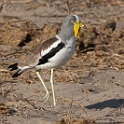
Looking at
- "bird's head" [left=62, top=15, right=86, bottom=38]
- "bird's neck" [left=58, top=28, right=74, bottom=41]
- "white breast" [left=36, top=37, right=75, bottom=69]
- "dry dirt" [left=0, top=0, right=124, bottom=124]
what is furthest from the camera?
"bird's head" [left=62, top=15, right=86, bottom=38]

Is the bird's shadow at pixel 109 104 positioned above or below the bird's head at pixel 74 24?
below

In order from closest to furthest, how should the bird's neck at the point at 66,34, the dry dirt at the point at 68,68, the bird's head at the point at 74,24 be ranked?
the dry dirt at the point at 68,68, the bird's neck at the point at 66,34, the bird's head at the point at 74,24

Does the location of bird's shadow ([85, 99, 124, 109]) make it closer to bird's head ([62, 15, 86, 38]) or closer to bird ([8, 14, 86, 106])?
bird ([8, 14, 86, 106])

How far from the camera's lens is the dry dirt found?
7.71m

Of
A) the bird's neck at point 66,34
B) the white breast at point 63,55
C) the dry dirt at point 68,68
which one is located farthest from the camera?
the bird's neck at point 66,34

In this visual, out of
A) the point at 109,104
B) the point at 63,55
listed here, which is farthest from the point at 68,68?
the point at 63,55

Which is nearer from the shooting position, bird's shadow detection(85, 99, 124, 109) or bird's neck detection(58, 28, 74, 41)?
bird's neck detection(58, 28, 74, 41)

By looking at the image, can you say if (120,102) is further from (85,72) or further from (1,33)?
(1,33)

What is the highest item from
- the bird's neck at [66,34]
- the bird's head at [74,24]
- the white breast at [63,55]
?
the bird's head at [74,24]

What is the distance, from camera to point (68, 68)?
10.3 meters

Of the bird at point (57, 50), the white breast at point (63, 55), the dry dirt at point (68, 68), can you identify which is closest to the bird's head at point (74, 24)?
the bird at point (57, 50)

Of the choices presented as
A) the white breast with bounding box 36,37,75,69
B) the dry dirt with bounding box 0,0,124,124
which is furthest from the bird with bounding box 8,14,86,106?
the dry dirt with bounding box 0,0,124,124

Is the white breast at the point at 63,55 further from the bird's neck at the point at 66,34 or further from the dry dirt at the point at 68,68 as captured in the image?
the dry dirt at the point at 68,68

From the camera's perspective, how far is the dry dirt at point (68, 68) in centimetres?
771
